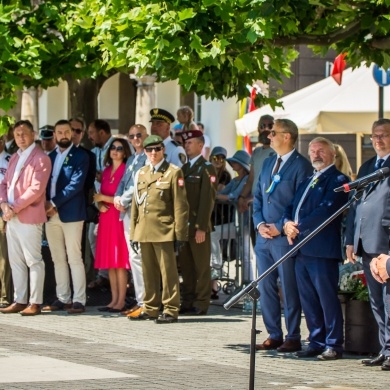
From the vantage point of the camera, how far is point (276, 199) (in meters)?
13.0

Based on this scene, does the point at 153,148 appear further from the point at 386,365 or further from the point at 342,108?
the point at 342,108

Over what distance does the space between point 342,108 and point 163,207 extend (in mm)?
6431

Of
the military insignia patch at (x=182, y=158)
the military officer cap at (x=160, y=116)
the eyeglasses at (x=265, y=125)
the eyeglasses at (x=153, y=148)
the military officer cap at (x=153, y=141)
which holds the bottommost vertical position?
the military insignia patch at (x=182, y=158)

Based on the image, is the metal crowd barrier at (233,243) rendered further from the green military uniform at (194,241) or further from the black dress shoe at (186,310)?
the black dress shoe at (186,310)

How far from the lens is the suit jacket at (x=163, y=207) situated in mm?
15055

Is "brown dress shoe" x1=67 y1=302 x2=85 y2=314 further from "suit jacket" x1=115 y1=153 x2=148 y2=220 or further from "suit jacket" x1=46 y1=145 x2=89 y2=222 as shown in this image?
"suit jacket" x1=115 y1=153 x2=148 y2=220

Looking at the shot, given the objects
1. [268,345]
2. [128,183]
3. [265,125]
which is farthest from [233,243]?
[268,345]

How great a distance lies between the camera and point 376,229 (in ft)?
38.5

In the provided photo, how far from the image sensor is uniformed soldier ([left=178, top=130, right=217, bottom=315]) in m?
15.8

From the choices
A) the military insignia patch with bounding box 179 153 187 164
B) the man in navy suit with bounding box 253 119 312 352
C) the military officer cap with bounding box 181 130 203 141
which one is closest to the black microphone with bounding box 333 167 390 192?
the man in navy suit with bounding box 253 119 312 352

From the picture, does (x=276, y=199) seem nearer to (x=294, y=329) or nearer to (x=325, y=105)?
(x=294, y=329)

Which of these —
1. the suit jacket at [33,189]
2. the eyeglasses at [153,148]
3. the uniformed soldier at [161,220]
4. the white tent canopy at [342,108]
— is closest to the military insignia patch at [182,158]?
the uniformed soldier at [161,220]

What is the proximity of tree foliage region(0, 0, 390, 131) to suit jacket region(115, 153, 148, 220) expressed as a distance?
4.98 feet

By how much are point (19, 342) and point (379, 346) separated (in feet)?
11.4
